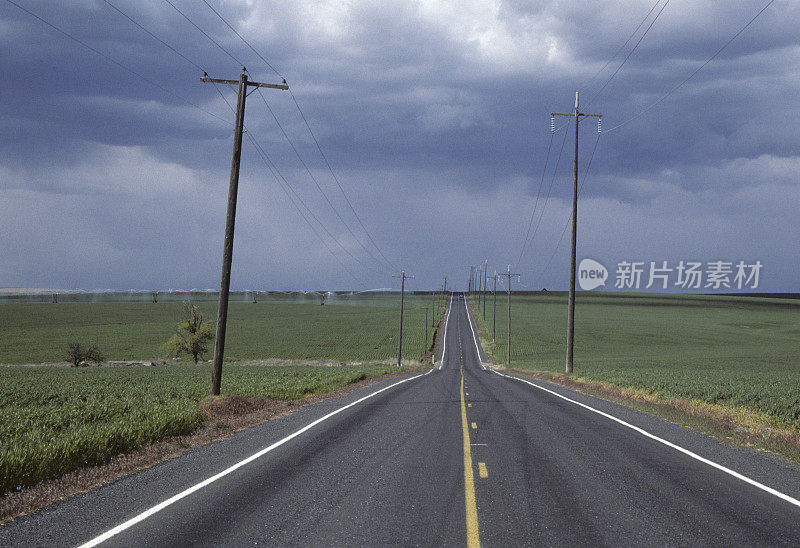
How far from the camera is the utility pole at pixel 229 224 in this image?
17516 millimetres

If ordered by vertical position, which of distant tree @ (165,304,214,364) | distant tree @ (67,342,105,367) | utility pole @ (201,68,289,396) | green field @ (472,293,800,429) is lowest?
distant tree @ (67,342,105,367)

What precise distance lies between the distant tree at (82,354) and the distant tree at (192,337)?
8.22 metres

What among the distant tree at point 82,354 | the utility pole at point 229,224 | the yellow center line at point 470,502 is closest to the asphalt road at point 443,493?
the yellow center line at point 470,502

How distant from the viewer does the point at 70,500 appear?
7191 mm

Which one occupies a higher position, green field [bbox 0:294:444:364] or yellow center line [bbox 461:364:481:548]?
yellow center line [bbox 461:364:481:548]

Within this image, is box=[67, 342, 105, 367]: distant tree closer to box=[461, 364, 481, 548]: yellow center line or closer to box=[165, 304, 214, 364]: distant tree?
box=[165, 304, 214, 364]: distant tree

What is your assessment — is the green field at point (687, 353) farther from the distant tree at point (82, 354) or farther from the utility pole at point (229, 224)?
the distant tree at point (82, 354)

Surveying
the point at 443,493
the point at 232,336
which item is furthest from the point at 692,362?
the point at 232,336

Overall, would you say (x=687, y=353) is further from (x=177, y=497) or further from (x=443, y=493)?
(x=177, y=497)

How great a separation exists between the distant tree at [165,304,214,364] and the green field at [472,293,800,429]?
136 ft

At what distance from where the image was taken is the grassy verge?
50.6 ft

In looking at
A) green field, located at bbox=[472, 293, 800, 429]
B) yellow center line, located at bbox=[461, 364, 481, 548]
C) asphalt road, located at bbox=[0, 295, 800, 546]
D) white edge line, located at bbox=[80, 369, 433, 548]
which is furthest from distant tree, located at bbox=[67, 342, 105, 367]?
yellow center line, located at bbox=[461, 364, 481, 548]

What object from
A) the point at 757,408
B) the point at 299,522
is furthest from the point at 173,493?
the point at 757,408

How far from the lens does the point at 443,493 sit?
24.0 feet
